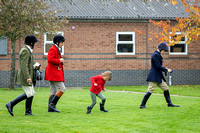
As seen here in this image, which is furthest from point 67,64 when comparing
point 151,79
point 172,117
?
point 172,117

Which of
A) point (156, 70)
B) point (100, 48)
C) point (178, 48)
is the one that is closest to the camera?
point (156, 70)

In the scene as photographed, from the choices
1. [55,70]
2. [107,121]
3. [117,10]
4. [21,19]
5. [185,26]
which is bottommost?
[107,121]

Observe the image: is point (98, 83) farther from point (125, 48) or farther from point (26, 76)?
point (125, 48)

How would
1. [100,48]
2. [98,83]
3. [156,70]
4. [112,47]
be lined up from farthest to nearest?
[112,47]
[100,48]
[156,70]
[98,83]

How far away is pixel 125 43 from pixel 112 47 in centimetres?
89

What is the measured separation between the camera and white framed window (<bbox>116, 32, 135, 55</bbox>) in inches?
941

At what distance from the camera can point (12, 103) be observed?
368 inches

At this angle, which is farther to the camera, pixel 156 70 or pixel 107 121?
pixel 156 70

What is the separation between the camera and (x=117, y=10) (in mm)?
23875

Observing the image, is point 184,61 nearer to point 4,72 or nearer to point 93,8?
point 93,8

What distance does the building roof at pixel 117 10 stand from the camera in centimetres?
2316

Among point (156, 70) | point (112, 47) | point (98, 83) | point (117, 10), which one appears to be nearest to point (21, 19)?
point (112, 47)

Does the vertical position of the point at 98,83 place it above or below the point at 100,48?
below

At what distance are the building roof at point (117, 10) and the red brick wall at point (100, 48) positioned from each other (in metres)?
0.62
